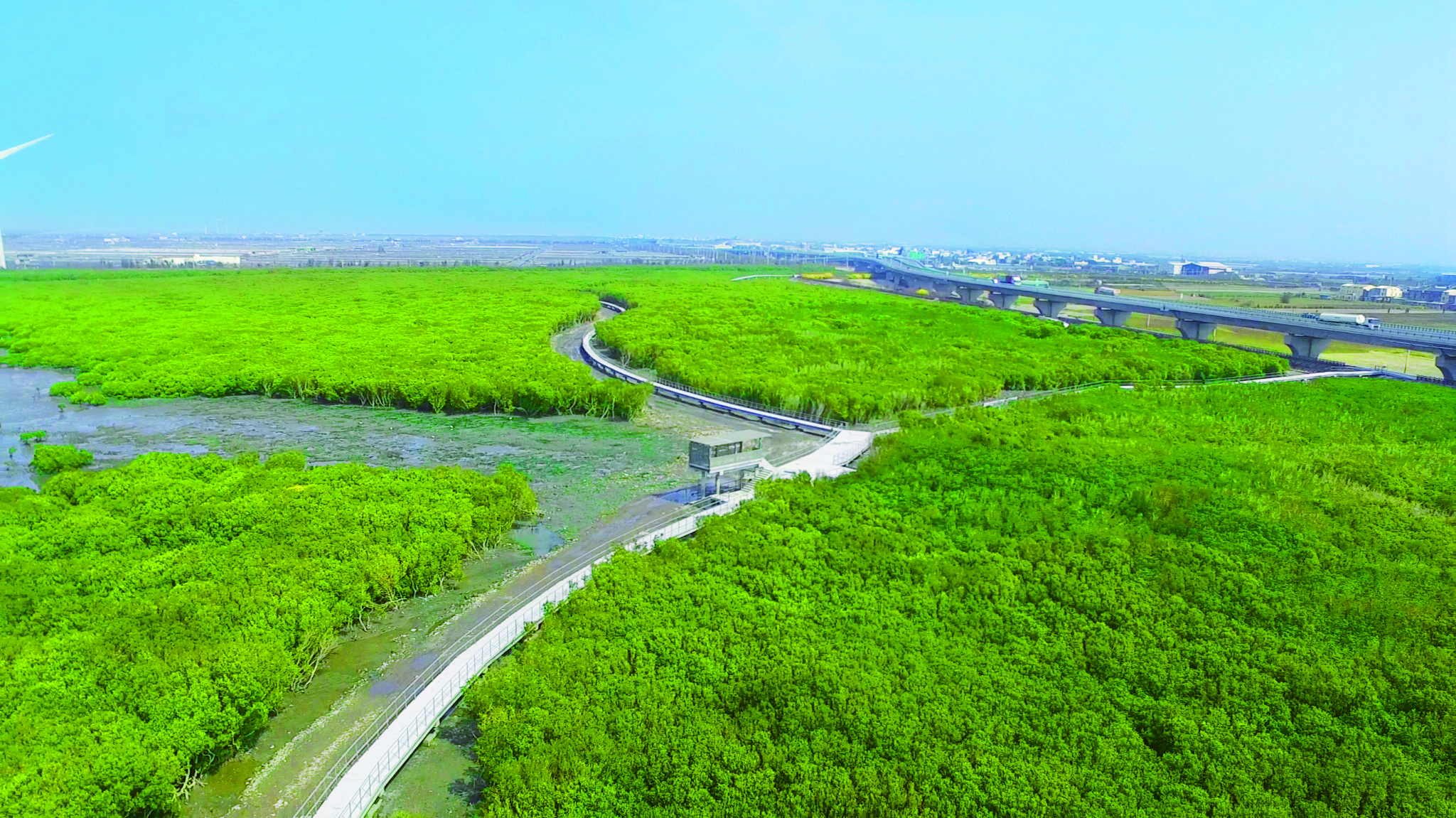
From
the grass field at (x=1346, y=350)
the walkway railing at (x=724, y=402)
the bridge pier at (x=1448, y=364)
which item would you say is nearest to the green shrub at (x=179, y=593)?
the walkway railing at (x=724, y=402)

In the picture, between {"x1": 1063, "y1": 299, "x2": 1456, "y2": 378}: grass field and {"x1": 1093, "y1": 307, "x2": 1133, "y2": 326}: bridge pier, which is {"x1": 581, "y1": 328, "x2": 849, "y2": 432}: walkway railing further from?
{"x1": 1093, "y1": 307, "x2": 1133, "y2": 326}: bridge pier

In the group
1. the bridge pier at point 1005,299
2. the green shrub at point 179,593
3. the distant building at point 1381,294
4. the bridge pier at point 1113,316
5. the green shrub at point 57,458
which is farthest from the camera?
the distant building at point 1381,294

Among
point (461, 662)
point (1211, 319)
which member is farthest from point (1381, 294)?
point (461, 662)

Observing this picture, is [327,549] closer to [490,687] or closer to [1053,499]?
[490,687]

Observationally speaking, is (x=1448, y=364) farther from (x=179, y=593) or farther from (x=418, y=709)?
(x=179, y=593)

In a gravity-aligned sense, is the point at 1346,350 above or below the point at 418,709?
above

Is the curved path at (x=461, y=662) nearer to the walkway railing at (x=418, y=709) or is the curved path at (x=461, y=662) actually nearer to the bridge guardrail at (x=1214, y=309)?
the walkway railing at (x=418, y=709)

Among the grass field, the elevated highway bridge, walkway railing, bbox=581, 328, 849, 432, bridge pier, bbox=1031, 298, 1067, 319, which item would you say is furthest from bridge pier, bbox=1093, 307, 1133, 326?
walkway railing, bbox=581, 328, 849, 432
